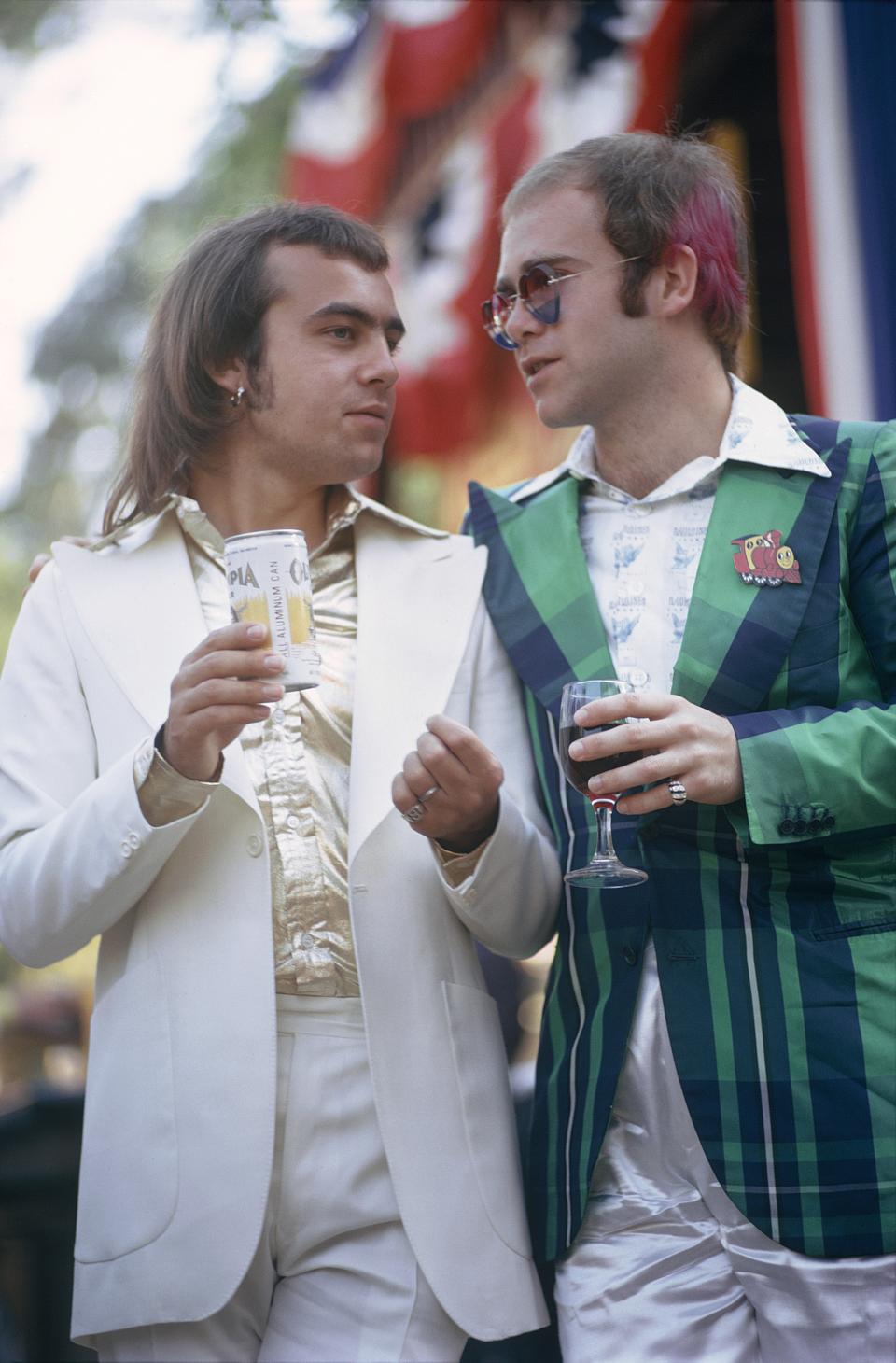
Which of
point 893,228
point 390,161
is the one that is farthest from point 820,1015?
point 390,161

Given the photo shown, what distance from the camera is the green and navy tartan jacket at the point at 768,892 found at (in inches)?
98.3

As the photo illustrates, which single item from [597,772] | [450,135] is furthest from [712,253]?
[450,135]

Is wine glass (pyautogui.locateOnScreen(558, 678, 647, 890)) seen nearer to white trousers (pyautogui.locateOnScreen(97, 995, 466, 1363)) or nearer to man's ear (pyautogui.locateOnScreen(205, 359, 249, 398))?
white trousers (pyautogui.locateOnScreen(97, 995, 466, 1363))

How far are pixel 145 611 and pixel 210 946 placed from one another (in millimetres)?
688

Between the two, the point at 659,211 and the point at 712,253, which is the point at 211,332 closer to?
the point at 659,211

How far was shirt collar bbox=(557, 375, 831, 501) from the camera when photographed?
2.89 meters

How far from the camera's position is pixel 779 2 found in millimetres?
5348

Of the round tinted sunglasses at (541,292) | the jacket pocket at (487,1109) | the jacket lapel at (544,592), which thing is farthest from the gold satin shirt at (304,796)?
the round tinted sunglasses at (541,292)

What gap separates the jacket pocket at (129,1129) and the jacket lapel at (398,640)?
473 mm

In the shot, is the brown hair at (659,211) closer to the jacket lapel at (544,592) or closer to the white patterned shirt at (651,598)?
the white patterned shirt at (651,598)

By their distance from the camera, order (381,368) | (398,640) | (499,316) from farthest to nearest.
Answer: (499,316) < (381,368) < (398,640)

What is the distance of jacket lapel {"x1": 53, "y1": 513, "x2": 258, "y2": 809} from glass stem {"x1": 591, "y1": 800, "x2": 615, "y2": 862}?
2.09ft

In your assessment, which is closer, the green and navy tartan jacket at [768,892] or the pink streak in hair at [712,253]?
the green and navy tartan jacket at [768,892]

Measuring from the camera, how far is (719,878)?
2.64 meters
